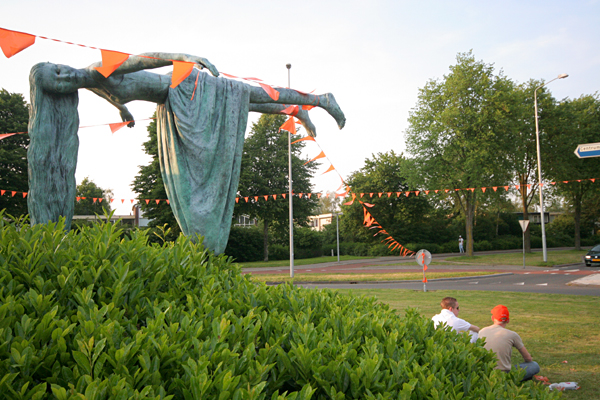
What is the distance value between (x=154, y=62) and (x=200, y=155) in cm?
103

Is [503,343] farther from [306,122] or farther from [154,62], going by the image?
[154,62]

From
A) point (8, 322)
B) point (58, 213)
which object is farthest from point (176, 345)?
point (58, 213)

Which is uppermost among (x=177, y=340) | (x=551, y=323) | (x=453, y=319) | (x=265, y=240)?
(x=177, y=340)

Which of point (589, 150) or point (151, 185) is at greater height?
point (151, 185)

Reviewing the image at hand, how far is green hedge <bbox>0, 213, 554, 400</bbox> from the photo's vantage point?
167 cm

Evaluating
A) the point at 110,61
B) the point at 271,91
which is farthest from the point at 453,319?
the point at 110,61

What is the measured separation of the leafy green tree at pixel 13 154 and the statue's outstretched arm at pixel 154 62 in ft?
76.9

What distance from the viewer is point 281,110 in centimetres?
583

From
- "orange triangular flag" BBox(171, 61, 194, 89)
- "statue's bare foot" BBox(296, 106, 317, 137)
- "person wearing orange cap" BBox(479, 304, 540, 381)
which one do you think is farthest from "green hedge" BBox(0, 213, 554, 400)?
"statue's bare foot" BBox(296, 106, 317, 137)

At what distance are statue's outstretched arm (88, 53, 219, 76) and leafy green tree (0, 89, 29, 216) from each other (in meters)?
23.4

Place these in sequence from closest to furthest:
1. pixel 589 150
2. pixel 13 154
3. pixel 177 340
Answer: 1. pixel 177 340
2. pixel 589 150
3. pixel 13 154

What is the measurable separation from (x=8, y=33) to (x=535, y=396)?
17.3 ft

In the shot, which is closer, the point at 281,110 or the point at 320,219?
the point at 281,110

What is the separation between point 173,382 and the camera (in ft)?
5.65
